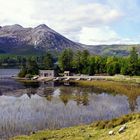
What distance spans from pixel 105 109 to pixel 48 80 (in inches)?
3476

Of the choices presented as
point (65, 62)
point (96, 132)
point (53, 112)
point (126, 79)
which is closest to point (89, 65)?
point (65, 62)

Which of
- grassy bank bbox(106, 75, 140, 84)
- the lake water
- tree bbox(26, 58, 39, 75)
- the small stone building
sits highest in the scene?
tree bbox(26, 58, 39, 75)

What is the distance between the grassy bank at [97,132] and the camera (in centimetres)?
4165

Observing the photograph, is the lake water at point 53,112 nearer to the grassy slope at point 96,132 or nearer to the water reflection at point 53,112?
the water reflection at point 53,112

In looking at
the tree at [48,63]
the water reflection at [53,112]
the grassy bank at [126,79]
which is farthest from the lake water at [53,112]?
the tree at [48,63]

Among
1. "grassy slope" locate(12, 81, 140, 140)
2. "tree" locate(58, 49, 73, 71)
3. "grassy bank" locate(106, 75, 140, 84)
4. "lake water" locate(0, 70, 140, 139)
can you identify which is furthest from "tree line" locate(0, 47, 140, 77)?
"grassy slope" locate(12, 81, 140, 140)

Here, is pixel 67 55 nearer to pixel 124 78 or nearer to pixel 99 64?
pixel 99 64

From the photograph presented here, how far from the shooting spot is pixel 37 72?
181 meters

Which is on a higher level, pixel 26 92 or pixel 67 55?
pixel 67 55

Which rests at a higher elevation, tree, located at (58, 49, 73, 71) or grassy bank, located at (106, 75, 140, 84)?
tree, located at (58, 49, 73, 71)

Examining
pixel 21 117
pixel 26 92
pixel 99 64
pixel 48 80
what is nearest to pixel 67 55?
pixel 99 64

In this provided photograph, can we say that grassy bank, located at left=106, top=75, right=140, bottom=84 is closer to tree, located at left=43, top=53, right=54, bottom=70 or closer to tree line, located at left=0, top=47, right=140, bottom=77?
tree line, located at left=0, top=47, right=140, bottom=77

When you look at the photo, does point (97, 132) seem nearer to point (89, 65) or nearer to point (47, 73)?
point (47, 73)

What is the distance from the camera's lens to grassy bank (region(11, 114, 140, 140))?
137ft
